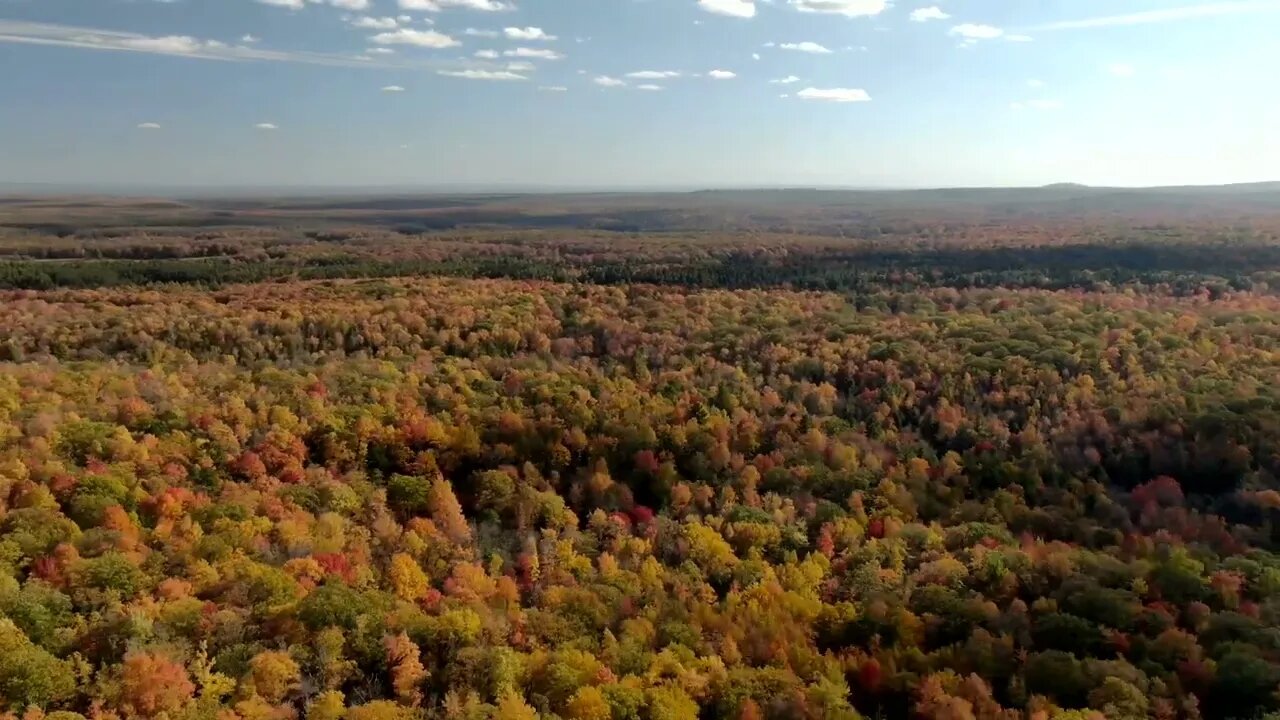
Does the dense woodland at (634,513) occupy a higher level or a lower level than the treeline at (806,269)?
lower

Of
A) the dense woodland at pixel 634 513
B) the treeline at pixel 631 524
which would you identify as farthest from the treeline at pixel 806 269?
the treeline at pixel 631 524

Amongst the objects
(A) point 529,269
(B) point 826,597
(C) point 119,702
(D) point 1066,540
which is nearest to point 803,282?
(A) point 529,269

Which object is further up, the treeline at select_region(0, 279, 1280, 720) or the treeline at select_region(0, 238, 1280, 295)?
the treeline at select_region(0, 238, 1280, 295)

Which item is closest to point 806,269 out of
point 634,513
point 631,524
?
point 634,513

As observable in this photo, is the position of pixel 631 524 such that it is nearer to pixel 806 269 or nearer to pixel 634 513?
pixel 634 513

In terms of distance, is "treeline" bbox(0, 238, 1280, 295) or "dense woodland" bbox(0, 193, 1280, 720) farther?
"treeline" bbox(0, 238, 1280, 295)

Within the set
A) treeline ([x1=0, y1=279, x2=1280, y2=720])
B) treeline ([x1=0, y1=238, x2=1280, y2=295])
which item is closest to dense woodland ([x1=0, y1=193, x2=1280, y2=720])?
treeline ([x1=0, y1=279, x2=1280, y2=720])

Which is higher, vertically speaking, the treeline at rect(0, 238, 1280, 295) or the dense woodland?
the treeline at rect(0, 238, 1280, 295)

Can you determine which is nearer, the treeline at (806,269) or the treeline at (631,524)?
the treeline at (631,524)

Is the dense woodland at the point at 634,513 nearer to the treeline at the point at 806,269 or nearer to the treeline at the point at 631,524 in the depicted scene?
the treeline at the point at 631,524

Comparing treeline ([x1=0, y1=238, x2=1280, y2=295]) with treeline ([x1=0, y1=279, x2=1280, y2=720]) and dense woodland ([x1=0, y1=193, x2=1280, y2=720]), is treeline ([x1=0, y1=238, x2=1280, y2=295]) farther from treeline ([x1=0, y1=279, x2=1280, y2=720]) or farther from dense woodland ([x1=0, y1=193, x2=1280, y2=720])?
treeline ([x1=0, y1=279, x2=1280, y2=720])
